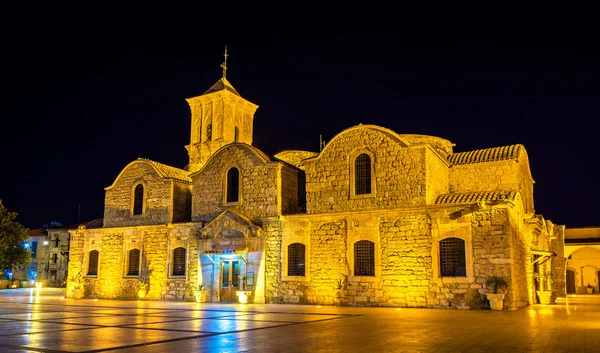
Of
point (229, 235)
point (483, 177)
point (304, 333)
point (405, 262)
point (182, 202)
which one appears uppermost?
point (483, 177)

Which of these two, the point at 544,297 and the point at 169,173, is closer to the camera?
the point at 544,297

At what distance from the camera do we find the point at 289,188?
23547mm

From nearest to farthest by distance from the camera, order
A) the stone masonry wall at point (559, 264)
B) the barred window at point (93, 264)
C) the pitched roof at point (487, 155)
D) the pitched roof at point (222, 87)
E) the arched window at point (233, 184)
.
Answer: the pitched roof at point (487, 155) < the arched window at point (233, 184) < the stone masonry wall at point (559, 264) < the barred window at point (93, 264) < the pitched roof at point (222, 87)

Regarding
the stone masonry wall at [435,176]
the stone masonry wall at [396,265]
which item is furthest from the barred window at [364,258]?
the stone masonry wall at [435,176]

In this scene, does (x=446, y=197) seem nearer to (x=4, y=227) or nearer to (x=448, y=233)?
(x=448, y=233)

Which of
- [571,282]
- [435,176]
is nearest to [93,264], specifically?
[435,176]

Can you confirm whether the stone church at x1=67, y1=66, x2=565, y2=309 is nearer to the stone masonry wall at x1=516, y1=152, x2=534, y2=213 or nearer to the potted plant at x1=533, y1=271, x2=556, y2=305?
the stone masonry wall at x1=516, y1=152, x2=534, y2=213

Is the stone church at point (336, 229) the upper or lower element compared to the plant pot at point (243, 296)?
upper

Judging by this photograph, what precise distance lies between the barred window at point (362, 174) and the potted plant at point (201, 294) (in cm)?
824

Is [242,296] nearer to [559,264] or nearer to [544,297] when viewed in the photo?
[544,297]

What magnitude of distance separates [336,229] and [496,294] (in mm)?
6521

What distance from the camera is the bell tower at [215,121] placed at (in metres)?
33.0

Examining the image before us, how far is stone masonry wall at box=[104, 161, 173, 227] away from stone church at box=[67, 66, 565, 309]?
2.4 inches

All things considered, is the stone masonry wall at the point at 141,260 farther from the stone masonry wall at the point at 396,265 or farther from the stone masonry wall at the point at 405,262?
the stone masonry wall at the point at 405,262
